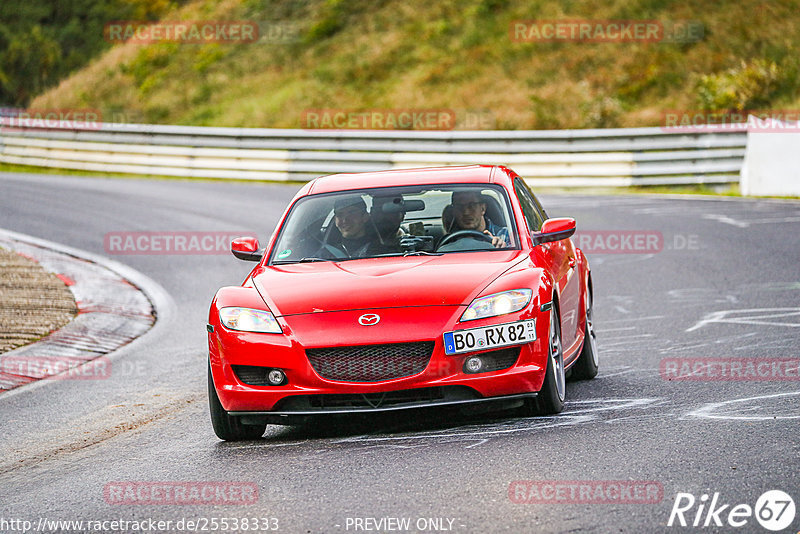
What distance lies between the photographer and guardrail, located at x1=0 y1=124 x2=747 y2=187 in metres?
23.7

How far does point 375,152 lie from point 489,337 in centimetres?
2120

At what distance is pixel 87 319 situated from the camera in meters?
12.0

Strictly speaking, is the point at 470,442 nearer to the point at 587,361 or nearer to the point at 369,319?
the point at 369,319

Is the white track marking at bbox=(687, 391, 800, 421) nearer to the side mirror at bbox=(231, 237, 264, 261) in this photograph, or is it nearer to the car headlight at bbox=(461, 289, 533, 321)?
Answer: the car headlight at bbox=(461, 289, 533, 321)

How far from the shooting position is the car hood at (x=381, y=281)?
6.58 meters

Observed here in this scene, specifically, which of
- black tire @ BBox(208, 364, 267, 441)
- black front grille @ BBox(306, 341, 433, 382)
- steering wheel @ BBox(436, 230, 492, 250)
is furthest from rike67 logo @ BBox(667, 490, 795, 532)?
steering wheel @ BBox(436, 230, 492, 250)

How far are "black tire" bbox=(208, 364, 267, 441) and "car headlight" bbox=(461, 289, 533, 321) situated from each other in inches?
54.1

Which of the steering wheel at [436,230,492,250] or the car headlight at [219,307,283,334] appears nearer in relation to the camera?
the car headlight at [219,307,283,334]

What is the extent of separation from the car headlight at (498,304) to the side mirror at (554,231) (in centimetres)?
99

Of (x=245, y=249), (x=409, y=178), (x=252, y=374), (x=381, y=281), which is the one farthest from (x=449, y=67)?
(x=252, y=374)

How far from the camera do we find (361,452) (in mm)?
6168

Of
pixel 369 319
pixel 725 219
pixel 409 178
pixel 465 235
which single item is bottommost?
pixel 725 219

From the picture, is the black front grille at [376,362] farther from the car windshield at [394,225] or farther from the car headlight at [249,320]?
the car windshield at [394,225]

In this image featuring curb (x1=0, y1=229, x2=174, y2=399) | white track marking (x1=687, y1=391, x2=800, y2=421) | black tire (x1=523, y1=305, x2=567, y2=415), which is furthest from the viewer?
curb (x1=0, y1=229, x2=174, y2=399)
